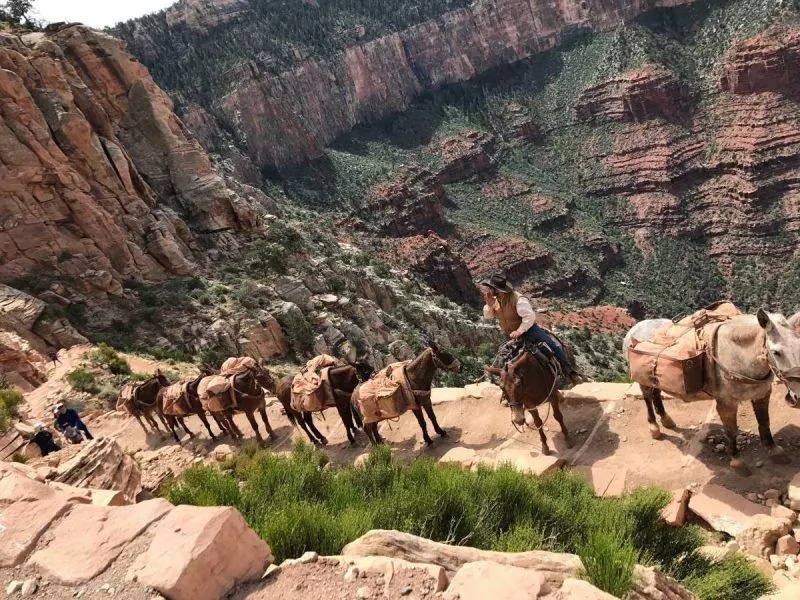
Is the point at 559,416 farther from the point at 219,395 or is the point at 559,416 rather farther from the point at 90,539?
the point at 219,395

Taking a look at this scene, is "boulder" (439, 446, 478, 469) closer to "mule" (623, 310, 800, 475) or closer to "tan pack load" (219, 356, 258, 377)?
"mule" (623, 310, 800, 475)

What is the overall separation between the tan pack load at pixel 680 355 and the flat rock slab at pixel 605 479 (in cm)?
128

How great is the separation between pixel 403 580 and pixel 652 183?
8183 cm

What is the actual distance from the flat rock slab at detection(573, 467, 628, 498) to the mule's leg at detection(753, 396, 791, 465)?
1686mm

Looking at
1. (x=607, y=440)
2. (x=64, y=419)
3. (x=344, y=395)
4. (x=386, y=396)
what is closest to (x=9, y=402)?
(x=64, y=419)

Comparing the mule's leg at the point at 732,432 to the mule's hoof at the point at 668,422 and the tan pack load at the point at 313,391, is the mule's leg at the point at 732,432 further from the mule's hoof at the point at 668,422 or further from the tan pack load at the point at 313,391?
the tan pack load at the point at 313,391

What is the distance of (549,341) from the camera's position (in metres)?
8.62

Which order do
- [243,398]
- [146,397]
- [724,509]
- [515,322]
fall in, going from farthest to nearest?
[146,397], [243,398], [515,322], [724,509]

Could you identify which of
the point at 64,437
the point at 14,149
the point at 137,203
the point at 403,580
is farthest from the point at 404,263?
the point at 403,580

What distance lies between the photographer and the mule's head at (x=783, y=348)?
5.48 m

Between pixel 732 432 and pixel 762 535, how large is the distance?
164 centimetres

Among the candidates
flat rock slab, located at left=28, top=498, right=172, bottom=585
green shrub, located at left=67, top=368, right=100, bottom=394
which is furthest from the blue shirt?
flat rock slab, located at left=28, top=498, right=172, bottom=585

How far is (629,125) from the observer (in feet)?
271

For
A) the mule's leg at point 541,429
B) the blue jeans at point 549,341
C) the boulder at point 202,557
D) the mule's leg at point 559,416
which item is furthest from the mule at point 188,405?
Result: the boulder at point 202,557
